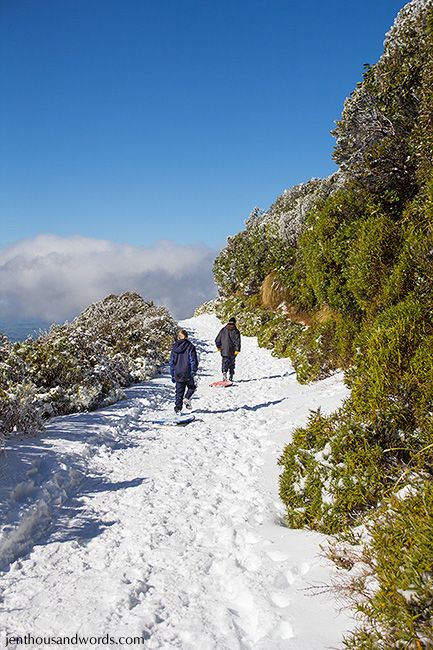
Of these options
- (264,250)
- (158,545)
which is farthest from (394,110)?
(264,250)

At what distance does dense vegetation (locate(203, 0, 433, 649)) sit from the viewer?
2.89m

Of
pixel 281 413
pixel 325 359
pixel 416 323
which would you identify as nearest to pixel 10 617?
pixel 416 323

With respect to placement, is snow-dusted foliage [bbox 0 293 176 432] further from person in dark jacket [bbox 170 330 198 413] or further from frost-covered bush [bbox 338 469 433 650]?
frost-covered bush [bbox 338 469 433 650]

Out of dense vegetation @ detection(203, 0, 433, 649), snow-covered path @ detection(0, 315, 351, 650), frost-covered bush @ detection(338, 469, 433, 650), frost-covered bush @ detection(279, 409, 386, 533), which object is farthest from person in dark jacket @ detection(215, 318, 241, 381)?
frost-covered bush @ detection(338, 469, 433, 650)

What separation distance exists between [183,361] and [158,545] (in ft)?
18.6

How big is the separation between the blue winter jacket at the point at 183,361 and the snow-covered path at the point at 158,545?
5.53ft

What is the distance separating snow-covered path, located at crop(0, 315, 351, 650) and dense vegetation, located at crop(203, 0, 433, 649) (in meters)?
0.55

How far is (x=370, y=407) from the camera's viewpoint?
4.91 metres

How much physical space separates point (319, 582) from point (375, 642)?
38.3 inches

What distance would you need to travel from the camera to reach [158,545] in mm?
4492

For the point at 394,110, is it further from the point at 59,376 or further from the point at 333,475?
the point at 59,376

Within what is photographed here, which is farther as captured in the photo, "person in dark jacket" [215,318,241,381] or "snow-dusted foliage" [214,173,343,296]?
"snow-dusted foliage" [214,173,343,296]

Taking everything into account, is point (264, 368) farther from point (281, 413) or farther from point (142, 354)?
point (281, 413)

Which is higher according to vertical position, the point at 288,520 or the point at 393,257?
the point at 393,257
